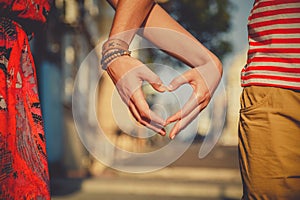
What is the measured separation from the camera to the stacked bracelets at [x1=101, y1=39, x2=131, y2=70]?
52.8 inches

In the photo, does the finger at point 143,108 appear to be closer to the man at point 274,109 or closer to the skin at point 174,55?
the skin at point 174,55

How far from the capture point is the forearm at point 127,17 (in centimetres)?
138

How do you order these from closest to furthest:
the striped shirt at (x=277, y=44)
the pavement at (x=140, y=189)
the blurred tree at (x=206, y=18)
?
the striped shirt at (x=277, y=44) → the pavement at (x=140, y=189) → the blurred tree at (x=206, y=18)

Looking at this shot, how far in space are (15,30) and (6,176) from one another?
462mm

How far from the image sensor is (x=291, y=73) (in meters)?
1.57

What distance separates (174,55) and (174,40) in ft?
0.18

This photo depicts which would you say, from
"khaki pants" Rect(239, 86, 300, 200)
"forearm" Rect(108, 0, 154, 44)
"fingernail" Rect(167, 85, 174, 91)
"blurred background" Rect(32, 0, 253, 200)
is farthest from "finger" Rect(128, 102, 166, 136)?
"blurred background" Rect(32, 0, 253, 200)

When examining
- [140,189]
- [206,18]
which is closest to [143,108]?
[140,189]

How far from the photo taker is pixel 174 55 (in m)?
1.52

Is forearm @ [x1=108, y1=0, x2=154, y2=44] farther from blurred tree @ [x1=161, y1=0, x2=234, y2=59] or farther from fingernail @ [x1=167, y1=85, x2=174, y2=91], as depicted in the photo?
blurred tree @ [x1=161, y1=0, x2=234, y2=59]

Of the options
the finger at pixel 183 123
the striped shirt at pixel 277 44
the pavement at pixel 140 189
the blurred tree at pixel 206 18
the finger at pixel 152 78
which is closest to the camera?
the finger at pixel 152 78

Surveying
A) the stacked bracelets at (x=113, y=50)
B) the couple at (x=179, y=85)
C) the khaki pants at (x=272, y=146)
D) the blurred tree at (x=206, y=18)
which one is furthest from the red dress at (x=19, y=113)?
the blurred tree at (x=206, y=18)

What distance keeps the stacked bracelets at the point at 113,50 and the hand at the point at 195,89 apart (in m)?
0.18

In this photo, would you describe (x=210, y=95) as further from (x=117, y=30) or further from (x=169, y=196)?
(x=169, y=196)
